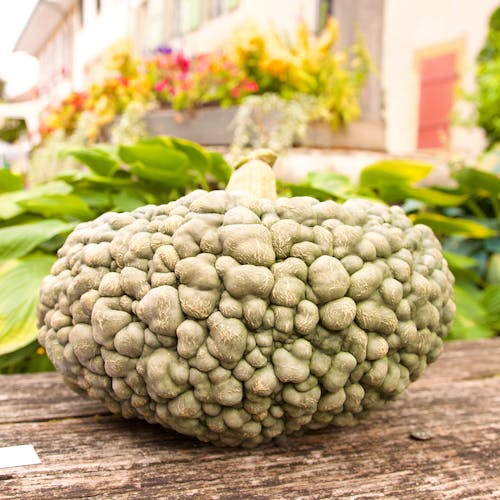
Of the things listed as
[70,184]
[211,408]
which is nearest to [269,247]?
[211,408]

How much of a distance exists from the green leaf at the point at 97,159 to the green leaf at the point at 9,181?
8.5 inches

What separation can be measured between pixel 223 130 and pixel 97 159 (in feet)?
4.92

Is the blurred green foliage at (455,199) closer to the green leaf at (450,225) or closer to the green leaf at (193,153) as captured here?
the green leaf at (450,225)

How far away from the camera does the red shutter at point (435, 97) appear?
267 inches

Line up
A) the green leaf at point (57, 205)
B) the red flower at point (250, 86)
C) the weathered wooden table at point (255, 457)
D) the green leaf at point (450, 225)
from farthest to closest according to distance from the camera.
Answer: the red flower at point (250, 86)
the green leaf at point (450, 225)
the green leaf at point (57, 205)
the weathered wooden table at point (255, 457)

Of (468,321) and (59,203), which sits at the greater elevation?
(59,203)

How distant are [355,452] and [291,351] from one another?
0.22 meters

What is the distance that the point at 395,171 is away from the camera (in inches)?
73.7

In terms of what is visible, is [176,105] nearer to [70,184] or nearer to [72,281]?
[70,184]

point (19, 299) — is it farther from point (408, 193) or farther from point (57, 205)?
point (408, 193)

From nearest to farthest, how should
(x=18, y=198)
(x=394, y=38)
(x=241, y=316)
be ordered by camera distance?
(x=241, y=316) → (x=18, y=198) → (x=394, y=38)

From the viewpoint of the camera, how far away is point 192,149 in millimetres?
1731

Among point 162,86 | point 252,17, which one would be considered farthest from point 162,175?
point 252,17

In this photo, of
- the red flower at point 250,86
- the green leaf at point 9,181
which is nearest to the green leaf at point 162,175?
the green leaf at point 9,181
